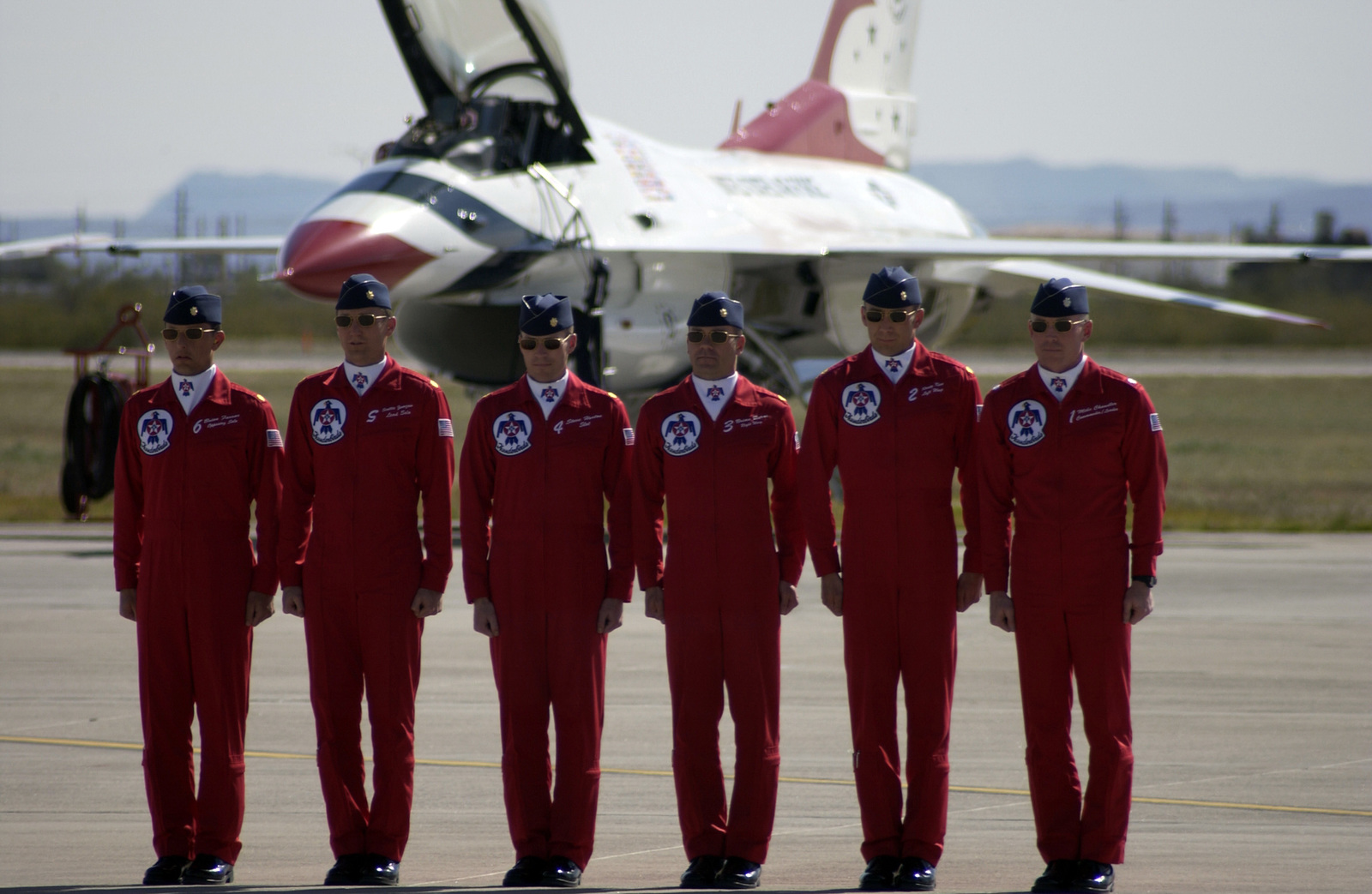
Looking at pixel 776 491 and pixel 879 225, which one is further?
pixel 879 225

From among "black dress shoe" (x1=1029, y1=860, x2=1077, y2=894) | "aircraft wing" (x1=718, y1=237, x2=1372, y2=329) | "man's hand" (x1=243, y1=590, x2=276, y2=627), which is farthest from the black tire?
"black dress shoe" (x1=1029, y1=860, x2=1077, y2=894)

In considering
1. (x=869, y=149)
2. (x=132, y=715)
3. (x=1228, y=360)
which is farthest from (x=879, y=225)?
(x=1228, y=360)

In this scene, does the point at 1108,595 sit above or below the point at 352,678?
above

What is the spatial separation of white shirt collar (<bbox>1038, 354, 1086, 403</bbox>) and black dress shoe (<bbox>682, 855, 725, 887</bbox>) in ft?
6.90

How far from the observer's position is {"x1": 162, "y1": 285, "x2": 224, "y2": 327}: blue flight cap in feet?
19.8

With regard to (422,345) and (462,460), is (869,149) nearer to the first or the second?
(422,345)

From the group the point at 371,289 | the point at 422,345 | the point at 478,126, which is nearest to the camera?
the point at 371,289

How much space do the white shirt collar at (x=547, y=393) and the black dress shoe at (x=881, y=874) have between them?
2029 mm

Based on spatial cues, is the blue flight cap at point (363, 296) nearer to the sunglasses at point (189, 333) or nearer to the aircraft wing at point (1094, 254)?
the sunglasses at point (189, 333)

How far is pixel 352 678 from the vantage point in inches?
231

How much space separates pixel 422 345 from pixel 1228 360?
149 ft

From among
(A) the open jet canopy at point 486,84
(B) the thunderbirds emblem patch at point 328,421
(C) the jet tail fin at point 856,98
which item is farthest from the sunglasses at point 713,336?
(C) the jet tail fin at point 856,98

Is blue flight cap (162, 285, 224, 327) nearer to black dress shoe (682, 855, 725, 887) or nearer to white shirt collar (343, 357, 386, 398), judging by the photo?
white shirt collar (343, 357, 386, 398)

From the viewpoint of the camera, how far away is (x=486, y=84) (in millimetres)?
14844
